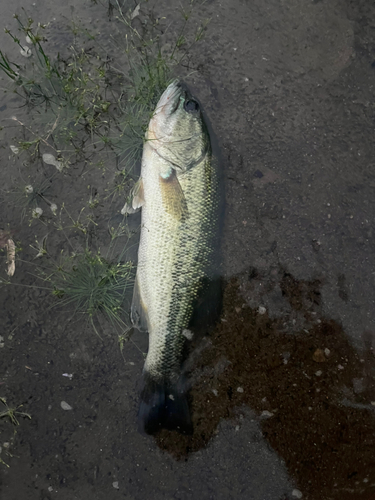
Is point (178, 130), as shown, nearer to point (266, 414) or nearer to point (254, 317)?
point (254, 317)

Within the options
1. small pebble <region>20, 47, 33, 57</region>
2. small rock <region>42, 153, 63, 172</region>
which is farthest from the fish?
small pebble <region>20, 47, 33, 57</region>

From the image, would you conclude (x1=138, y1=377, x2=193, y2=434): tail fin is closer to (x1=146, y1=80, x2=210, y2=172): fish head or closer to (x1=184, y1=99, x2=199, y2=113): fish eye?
(x1=146, y1=80, x2=210, y2=172): fish head

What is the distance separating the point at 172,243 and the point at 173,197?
1.06 ft

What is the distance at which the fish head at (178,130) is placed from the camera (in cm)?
249

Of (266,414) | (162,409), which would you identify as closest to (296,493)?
(266,414)

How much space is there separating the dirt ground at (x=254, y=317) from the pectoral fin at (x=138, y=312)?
0.18m

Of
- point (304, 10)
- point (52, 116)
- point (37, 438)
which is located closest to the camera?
point (37, 438)

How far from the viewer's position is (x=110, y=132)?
2812mm

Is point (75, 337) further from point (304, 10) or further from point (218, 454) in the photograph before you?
point (304, 10)

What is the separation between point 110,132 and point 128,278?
119cm

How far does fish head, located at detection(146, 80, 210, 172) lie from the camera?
2490 millimetres

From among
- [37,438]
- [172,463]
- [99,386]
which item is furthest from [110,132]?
[172,463]

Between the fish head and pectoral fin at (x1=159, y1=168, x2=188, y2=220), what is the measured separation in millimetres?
103

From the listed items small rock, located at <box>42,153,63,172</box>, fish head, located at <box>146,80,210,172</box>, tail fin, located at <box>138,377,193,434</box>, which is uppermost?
fish head, located at <box>146,80,210,172</box>
